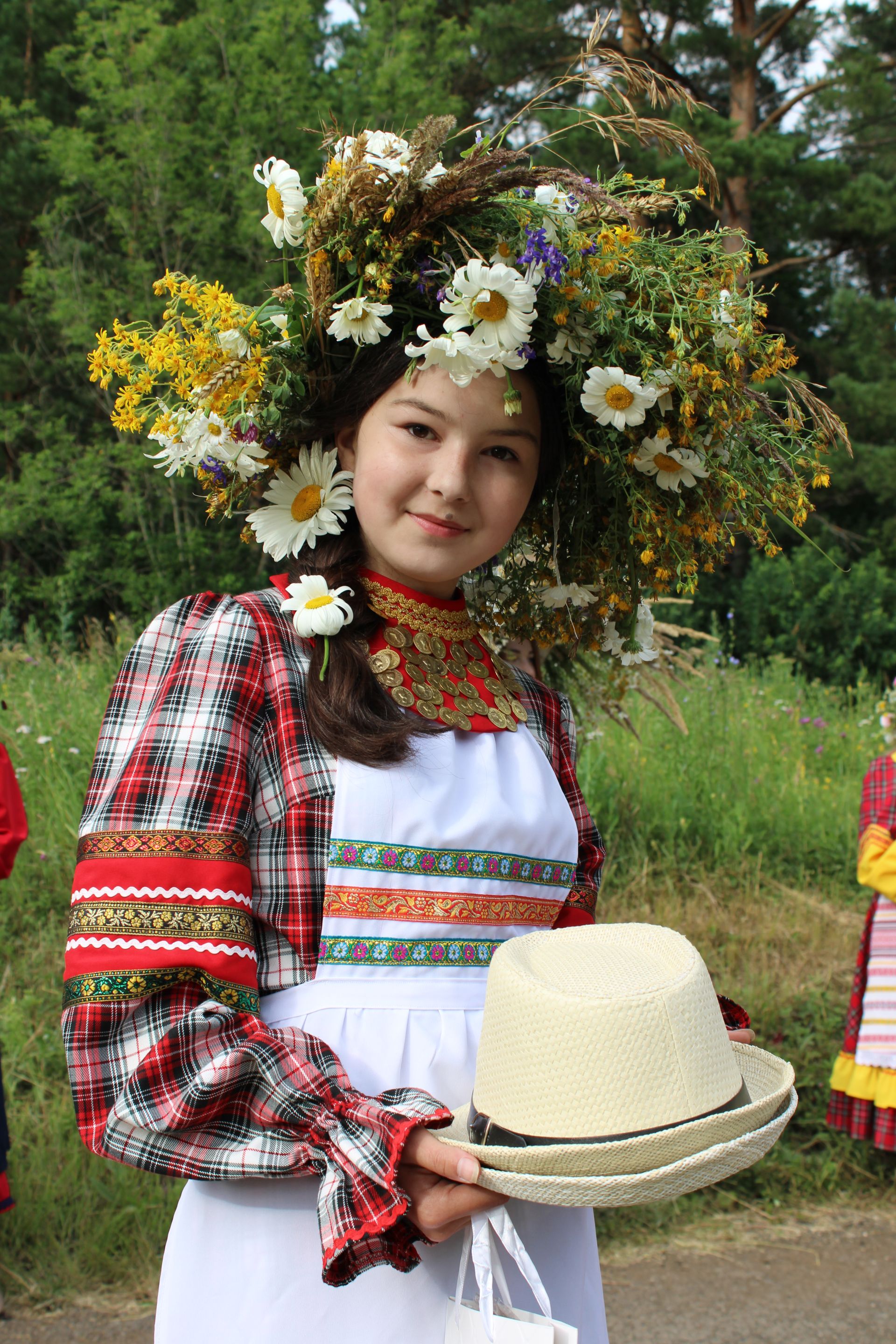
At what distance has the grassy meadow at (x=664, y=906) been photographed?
3.27m

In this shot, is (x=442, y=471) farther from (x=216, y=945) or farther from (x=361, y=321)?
(x=216, y=945)

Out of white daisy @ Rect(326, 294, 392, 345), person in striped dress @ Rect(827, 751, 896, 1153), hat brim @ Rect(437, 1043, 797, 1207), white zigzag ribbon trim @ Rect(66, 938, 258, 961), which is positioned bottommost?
person in striped dress @ Rect(827, 751, 896, 1153)

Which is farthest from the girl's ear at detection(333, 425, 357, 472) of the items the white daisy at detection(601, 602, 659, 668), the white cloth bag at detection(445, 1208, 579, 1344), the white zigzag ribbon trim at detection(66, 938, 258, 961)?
the white cloth bag at detection(445, 1208, 579, 1344)

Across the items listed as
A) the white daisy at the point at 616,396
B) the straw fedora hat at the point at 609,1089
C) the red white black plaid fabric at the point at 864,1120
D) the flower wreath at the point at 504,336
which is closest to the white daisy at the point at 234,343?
the flower wreath at the point at 504,336

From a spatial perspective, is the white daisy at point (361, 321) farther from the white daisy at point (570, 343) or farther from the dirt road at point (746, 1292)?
the dirt road at point (746, 1292)

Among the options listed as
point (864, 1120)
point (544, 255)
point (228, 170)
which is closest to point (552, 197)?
point (544, 255)

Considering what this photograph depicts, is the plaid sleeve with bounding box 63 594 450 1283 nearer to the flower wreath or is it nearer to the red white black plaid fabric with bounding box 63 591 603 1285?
the red white black plaid fabric with bounding box 63 591 603 1285

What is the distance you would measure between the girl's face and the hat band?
692 millimetres

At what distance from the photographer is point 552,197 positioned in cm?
148

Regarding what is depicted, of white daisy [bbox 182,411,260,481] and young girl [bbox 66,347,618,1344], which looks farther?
white daisy [bbox 182,411,260,481]

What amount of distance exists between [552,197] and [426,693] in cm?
68

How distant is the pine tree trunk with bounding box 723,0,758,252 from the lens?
43.5 ft

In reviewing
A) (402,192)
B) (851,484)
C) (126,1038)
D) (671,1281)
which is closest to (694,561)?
(402,192)

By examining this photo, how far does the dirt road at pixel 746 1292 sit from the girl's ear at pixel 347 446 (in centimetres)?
252
